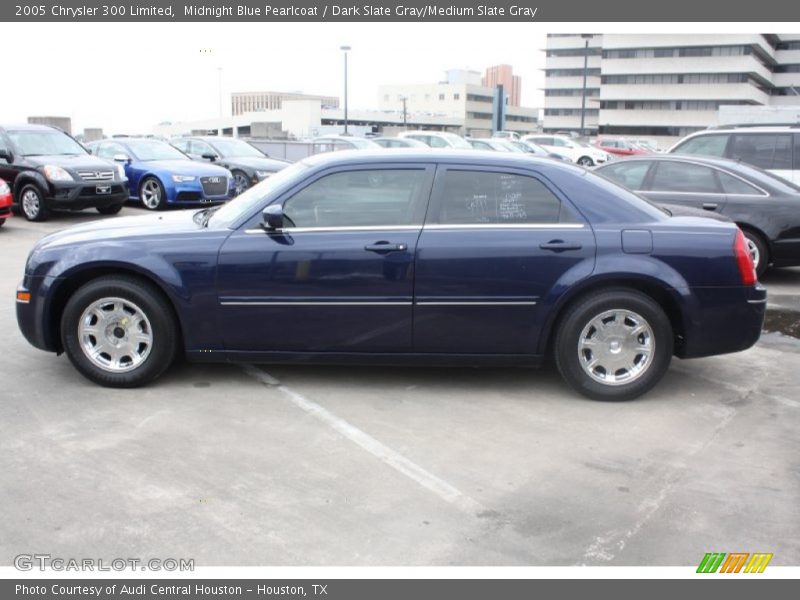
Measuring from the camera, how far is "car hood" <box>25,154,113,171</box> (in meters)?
13.6

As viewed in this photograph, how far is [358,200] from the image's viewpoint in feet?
17.4

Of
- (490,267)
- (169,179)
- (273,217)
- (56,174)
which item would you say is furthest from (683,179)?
(56,174)

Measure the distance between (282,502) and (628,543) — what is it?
1634 millimetres

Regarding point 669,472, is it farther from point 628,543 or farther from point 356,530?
point 356,530

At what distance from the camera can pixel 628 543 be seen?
3488 millimetres

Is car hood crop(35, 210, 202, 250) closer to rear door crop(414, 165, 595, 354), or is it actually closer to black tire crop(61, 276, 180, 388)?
black tire crop(61, 276, 180, 388)

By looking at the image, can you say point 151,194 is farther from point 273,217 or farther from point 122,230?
point 273,217

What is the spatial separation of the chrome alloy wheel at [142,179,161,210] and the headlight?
1.83 m

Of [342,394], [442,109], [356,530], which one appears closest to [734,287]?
[342,394]

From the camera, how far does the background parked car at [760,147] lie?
1120 centimetres

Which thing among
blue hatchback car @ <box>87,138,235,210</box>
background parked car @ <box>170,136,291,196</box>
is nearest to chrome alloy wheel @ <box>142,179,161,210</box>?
→ blue hatchback car @ <box>87,138,235,210</box>

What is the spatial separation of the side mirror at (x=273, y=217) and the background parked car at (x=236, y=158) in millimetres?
10991

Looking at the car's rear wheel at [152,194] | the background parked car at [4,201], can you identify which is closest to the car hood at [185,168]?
the car's rear wheel at [152,194]

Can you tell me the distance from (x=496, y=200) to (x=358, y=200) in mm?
938
